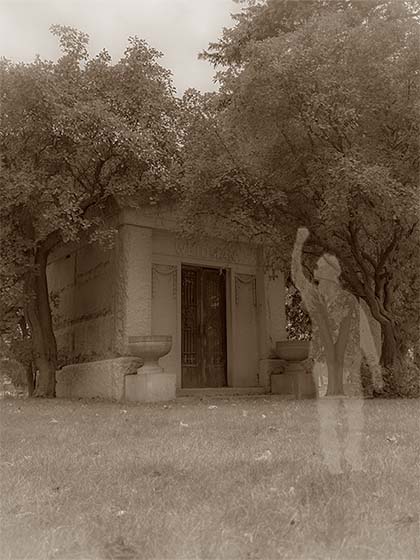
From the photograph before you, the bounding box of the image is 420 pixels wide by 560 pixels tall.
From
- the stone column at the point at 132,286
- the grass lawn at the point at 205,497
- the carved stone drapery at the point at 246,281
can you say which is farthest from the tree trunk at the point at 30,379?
the grass lawn at the point at 205,497

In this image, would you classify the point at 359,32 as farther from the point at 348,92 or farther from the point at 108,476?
the point at 108,476

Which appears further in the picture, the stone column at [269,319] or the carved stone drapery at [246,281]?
the carved stone drapery at [246,281]

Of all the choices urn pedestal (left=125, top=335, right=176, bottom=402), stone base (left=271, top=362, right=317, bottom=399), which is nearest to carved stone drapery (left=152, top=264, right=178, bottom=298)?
urn pedestal (left=125, top=335, right=176, bottom=402)

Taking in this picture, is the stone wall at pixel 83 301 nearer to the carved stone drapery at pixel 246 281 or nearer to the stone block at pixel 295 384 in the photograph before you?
the carved stone drapery at pixel 246 281

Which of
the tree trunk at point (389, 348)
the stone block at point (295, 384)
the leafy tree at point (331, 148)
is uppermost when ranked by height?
the leafy tree at point (331, 148)

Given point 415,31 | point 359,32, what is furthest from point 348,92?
point 415,31

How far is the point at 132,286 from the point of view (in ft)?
38.2

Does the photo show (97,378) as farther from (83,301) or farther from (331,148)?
(331,148)

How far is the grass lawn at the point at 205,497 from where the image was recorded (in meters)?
2.34

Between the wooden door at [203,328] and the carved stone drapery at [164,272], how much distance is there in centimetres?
50

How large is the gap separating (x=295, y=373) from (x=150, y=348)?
134 inches

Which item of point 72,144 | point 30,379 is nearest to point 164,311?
point 30,379

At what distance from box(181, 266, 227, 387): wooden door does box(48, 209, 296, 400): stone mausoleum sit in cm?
2

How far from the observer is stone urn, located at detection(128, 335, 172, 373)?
1092 centimetres
